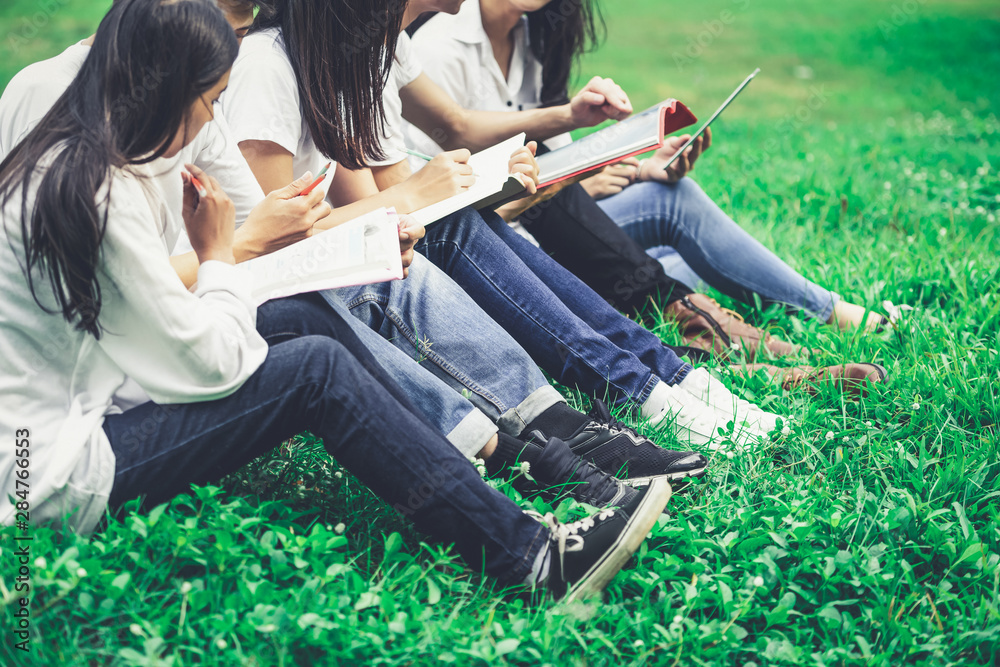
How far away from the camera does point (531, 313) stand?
234cm

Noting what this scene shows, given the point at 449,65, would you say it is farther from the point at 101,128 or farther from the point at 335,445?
the point at 335,445

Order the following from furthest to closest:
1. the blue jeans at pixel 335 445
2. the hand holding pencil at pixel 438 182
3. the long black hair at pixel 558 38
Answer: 1. the long black hair at pixel 558 38
2. the hand holding pencil at pixel 438 182
3. the blue jeans at pixel 335 445

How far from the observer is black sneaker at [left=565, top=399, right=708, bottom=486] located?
213cm

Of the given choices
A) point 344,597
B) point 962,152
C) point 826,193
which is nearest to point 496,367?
point 344,597

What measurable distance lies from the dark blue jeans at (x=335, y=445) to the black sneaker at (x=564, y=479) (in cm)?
29

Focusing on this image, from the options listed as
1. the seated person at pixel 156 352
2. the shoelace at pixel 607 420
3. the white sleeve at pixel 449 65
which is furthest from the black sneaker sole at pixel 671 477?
the white sleeve at pixel 449 65

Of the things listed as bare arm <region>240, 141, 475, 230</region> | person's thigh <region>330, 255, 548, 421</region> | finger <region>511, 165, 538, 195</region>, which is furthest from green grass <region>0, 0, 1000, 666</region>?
finger <region>511, 165, 538, 195</region>

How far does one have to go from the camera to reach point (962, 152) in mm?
5352

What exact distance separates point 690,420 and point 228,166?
1467 millimetres

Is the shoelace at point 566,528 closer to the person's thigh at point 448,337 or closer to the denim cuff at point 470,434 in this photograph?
the denim cuff at point 470,434

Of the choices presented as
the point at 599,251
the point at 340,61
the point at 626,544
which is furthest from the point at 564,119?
the point at 626,544

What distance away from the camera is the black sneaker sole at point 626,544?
5.86 feet

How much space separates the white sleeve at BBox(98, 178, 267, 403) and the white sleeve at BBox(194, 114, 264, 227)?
486 mm

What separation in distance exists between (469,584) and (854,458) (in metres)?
1.17
